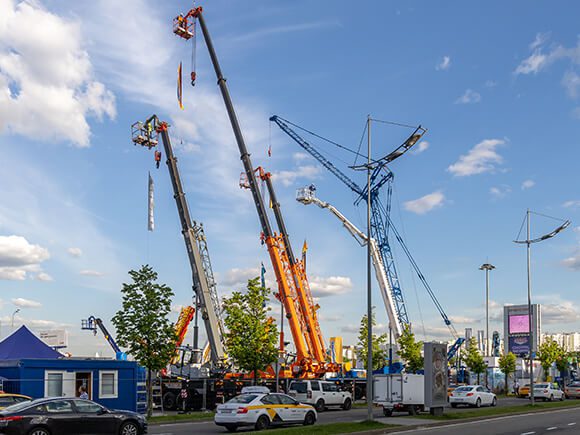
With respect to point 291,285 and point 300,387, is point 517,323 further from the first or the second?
point 300,387

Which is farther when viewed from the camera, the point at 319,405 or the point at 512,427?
the point at 319,405

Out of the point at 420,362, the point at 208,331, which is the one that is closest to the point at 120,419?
the point at 208,331

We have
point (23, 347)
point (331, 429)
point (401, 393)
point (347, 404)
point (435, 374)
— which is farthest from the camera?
point (347, 404)

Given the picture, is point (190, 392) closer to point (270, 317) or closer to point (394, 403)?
point (270, 317)

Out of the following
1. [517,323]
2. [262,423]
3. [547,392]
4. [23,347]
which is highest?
[517,323]

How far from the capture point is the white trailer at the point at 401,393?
118ft

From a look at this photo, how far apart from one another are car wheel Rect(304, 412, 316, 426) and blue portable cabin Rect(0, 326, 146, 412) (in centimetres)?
775

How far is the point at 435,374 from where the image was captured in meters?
32.7

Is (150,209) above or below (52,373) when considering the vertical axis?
above

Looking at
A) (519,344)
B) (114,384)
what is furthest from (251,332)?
(519,344)

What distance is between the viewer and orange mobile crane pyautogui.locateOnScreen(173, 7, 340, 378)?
49.3 m

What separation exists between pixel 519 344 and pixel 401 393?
6525 cm

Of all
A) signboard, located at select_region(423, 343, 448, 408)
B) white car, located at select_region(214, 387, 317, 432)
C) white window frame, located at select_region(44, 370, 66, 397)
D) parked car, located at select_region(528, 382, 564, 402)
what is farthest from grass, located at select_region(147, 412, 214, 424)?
parked car, located at select_region(528, 382, 564, 402)

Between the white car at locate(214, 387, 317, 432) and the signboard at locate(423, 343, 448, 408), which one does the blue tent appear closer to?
the white car at locate(214, 387, 317, 432)
